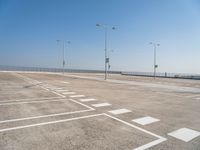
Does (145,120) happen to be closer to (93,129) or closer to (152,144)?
(152,144)

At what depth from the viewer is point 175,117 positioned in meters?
7.21

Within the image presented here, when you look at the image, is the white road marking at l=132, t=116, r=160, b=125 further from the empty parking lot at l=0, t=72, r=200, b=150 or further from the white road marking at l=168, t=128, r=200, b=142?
the white road marking at l=168, t=128, r=200, b=142

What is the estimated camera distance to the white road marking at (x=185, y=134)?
4.93 m

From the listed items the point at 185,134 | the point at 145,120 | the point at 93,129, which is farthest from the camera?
the point at 145,120

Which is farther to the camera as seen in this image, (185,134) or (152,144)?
(185,134)

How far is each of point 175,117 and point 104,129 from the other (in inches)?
140

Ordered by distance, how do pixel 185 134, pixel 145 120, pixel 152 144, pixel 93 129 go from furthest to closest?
Answer: pixel 145 120, pixel 93 129, pixel 185 134, pixel 152 144

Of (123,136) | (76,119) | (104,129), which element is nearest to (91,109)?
(76,119)

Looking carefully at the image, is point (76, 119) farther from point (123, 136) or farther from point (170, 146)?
point (170, 146)

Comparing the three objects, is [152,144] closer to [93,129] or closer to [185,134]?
[185,134]

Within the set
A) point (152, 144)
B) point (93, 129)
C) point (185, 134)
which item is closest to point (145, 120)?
point (185, 134)

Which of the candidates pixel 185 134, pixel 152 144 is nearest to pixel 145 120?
pixel 185 134

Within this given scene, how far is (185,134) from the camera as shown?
17.2 feet

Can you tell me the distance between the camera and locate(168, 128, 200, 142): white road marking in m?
4.93
